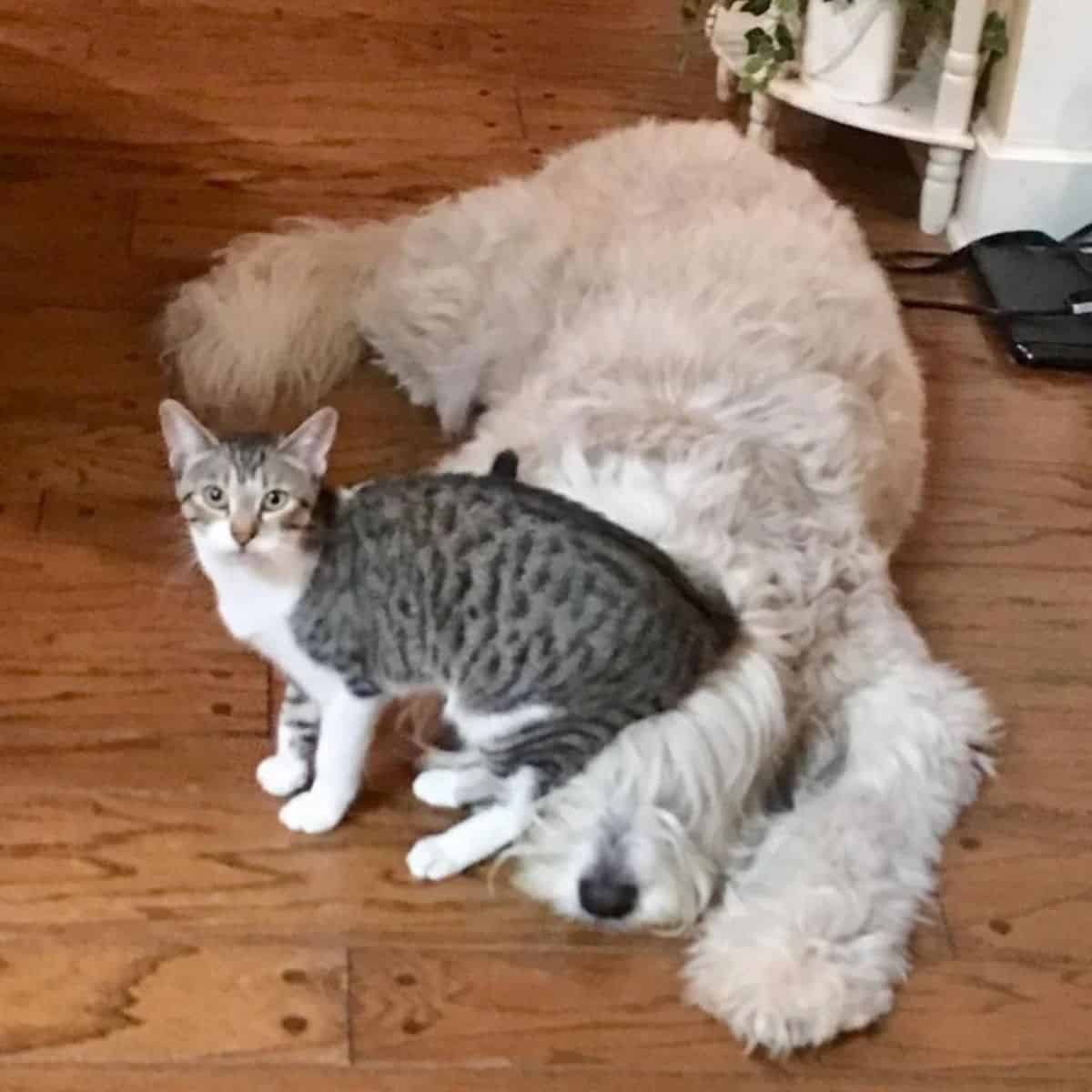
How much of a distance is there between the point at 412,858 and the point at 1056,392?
1222 mm

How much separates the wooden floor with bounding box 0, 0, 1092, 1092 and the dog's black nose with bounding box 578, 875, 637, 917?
0.16 feet

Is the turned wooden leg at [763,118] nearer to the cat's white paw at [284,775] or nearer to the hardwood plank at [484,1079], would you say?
the cat's white paw at [284,775]

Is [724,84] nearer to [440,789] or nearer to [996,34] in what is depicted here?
[996,34]

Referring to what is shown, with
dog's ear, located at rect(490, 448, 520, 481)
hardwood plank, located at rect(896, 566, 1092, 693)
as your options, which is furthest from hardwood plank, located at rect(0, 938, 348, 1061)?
hardwood plank, located at rect(896, 566, 1092, 693)

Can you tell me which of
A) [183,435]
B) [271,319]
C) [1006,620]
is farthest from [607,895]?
[271,319]

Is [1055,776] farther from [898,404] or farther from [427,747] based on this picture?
[427,747]

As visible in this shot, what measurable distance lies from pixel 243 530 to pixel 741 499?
447mm

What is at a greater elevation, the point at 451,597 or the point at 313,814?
the point at 451,597

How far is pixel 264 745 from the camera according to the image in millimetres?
1794

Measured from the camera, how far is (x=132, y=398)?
2.29m

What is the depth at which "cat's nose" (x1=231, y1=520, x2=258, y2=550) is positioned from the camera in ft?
4.94

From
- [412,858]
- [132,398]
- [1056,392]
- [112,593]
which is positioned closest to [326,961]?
[412,858]

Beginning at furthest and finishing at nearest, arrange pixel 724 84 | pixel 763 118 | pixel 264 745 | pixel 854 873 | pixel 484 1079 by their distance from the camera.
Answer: pixel 724 84 → pixel 763 118 → pixel 264 745 → pixel 854 873 → pixel 484 1079

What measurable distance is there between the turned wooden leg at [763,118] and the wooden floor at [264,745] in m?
0.14
